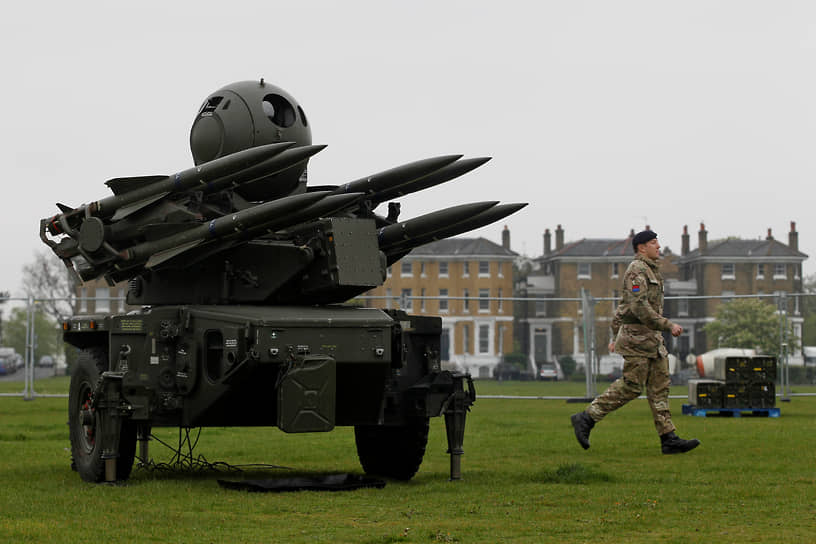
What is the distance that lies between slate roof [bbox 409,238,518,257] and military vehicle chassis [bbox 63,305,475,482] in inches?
2768

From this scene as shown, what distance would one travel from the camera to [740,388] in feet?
64.8

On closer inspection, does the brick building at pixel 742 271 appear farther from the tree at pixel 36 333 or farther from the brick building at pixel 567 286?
the tree at pixel 36 333

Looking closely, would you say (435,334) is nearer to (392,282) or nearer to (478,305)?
(478,305)

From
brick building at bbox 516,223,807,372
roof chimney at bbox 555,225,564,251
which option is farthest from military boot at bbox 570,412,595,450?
roof chimney at bbox 555,225,564,251

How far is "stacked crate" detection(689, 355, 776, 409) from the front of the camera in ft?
64.8

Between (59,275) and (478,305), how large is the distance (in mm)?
27069

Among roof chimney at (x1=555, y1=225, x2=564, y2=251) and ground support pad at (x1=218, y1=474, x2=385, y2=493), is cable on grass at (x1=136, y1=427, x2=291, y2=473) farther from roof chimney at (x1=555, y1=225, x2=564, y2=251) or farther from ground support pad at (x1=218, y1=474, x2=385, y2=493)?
roof chimney at (x1=555, y1=225, x2=564, y2=251)

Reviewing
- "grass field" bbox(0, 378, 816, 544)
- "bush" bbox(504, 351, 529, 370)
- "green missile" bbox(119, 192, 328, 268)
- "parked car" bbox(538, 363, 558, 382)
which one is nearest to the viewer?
"grass field" bbox(0, 378, 816, 544)

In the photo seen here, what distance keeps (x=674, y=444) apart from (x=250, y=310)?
4.56m

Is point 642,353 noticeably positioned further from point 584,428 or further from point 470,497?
point 470,497

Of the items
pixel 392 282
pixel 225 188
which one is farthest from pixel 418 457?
pixel 392 282

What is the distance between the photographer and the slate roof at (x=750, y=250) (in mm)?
77875

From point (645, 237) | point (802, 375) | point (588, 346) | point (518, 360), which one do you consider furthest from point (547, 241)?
point (645, 237)

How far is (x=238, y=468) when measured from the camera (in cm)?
1126
